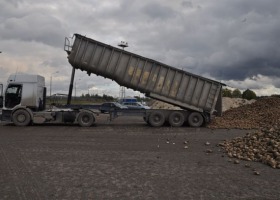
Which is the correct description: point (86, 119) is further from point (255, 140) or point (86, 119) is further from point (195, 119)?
point (255, 140)

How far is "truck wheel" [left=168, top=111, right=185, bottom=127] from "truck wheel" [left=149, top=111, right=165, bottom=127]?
47 centimetres

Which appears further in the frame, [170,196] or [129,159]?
[129,159]

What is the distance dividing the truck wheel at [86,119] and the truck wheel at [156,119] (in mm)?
3413

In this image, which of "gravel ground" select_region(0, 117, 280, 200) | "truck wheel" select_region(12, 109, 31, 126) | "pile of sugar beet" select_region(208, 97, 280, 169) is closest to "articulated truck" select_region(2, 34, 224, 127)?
"truck wheel" select_region(12, 109, 31, 126)

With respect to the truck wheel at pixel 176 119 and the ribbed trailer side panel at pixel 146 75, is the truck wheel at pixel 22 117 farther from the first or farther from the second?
the truck wheel at pixel 176 119

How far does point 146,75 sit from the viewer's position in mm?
22422

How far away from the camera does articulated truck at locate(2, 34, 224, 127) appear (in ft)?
71.5

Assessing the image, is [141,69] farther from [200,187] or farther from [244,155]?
[200,187]

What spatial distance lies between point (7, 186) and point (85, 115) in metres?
15.0

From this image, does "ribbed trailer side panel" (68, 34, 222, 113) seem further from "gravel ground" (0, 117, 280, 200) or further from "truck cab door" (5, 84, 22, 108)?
"gravel ground" (0, 117, 280, 200)

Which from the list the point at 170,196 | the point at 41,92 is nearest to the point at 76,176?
the point at 170,196

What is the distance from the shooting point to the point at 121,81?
72.7 feet

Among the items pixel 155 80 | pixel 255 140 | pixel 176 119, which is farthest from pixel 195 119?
pixel 255 140

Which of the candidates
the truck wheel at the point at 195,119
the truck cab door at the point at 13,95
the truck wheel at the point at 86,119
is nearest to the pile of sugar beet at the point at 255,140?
the truck wheel at the point at 195,119
